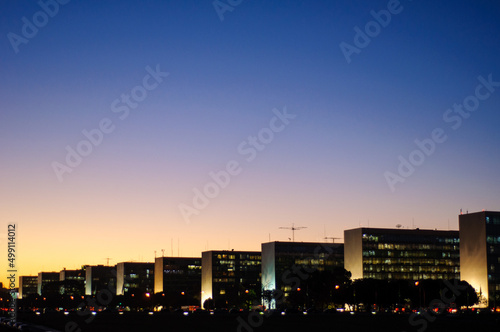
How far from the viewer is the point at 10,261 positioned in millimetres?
70062

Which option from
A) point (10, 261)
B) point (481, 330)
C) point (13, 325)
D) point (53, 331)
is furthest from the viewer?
point (13, 325)

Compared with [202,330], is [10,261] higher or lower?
higher

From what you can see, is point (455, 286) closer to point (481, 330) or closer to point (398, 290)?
point (398, 290)

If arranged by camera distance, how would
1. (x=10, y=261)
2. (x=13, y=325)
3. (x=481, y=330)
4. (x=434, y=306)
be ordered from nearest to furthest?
1. (x=10, y=261)
2. (x=481, y=330)
3. (x=13, y=325)
4. (x=434, y=306)

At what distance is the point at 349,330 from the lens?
3132 inches

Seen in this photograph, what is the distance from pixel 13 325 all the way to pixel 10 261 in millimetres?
36299

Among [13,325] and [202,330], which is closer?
[202,330]

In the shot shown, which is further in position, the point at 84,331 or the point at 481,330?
the point at 84,331

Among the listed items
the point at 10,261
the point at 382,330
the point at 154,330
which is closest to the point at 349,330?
the point at 382,330

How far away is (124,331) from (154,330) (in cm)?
375

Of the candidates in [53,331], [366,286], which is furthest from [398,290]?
[53,331]

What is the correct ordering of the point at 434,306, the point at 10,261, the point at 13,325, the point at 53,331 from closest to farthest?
the point at 10,261 < the point at 53,331 < the point at 13,325 < the point at 434,306

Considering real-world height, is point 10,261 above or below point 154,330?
above

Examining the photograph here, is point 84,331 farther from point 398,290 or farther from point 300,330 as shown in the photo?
point 398,290
